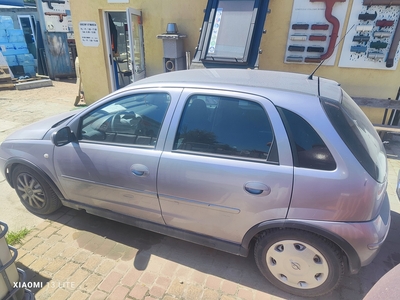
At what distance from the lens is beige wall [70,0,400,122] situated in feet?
17.9

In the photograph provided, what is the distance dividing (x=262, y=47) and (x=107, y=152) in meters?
4.61

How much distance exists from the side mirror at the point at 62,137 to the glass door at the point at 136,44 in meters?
4.10

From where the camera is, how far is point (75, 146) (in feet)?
8.59

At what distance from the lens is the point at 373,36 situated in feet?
16.8

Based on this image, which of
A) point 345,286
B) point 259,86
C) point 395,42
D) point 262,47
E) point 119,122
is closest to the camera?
point 259,86

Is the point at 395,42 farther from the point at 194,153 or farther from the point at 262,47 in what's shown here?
the point at 194,153

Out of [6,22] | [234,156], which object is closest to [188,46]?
[234,156]

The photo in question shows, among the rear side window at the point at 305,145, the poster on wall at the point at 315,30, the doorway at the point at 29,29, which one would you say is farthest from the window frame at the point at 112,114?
the doorway at the point at 29,29

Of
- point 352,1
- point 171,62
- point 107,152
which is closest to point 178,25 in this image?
point 171,62

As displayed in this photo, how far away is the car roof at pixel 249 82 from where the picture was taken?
2.13 meters

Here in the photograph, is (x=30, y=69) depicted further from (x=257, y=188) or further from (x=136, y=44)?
(x=257, y=188)

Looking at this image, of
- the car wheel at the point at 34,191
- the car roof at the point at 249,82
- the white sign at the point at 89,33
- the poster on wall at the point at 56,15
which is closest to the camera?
the car roof at the point at 249,82

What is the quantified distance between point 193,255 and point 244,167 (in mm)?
1187

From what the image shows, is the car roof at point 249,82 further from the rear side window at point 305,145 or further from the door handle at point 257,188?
the door handle at point 257,188
